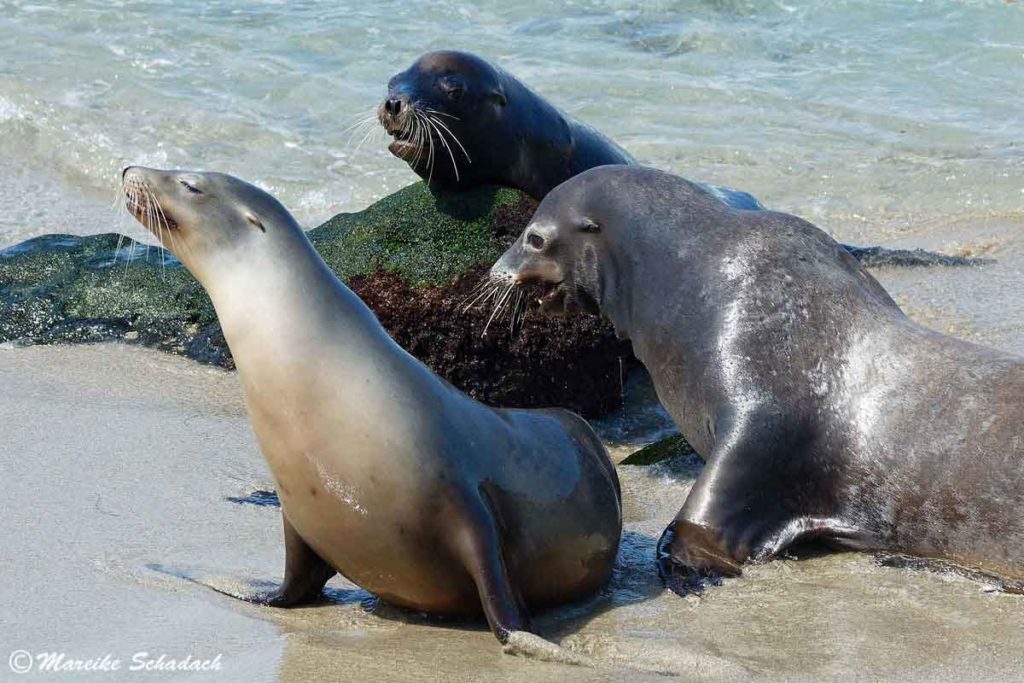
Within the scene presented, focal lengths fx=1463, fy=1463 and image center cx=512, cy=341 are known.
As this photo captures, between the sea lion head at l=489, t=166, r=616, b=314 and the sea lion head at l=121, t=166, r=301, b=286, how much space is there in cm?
206

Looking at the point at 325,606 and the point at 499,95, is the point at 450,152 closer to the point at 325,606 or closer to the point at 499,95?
the point at 499,95

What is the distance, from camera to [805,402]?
5414 millimetres

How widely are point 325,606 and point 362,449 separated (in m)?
0.61

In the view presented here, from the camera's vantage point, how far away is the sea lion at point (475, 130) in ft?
26.1

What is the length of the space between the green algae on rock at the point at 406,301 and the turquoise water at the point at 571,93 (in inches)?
105

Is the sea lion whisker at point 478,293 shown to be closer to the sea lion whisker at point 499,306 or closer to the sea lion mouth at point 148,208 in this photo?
the sea lion whisker at point 499,306

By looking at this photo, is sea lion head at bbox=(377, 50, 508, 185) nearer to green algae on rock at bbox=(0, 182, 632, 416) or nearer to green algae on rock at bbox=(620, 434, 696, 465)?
green algae on rock at bbox=(0, 182, 632, 416)

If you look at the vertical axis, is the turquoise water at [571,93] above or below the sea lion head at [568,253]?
below

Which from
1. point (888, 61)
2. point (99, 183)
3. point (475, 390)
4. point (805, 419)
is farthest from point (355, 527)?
point (888, 61)

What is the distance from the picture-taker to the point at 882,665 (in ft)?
12.6

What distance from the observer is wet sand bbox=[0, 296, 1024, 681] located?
380 centimetres

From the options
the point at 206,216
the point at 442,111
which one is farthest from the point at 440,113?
the point at 206,216

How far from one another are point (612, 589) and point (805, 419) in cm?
112

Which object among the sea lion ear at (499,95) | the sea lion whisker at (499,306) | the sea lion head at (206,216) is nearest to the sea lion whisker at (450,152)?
the sea lion ear at (499,95)
